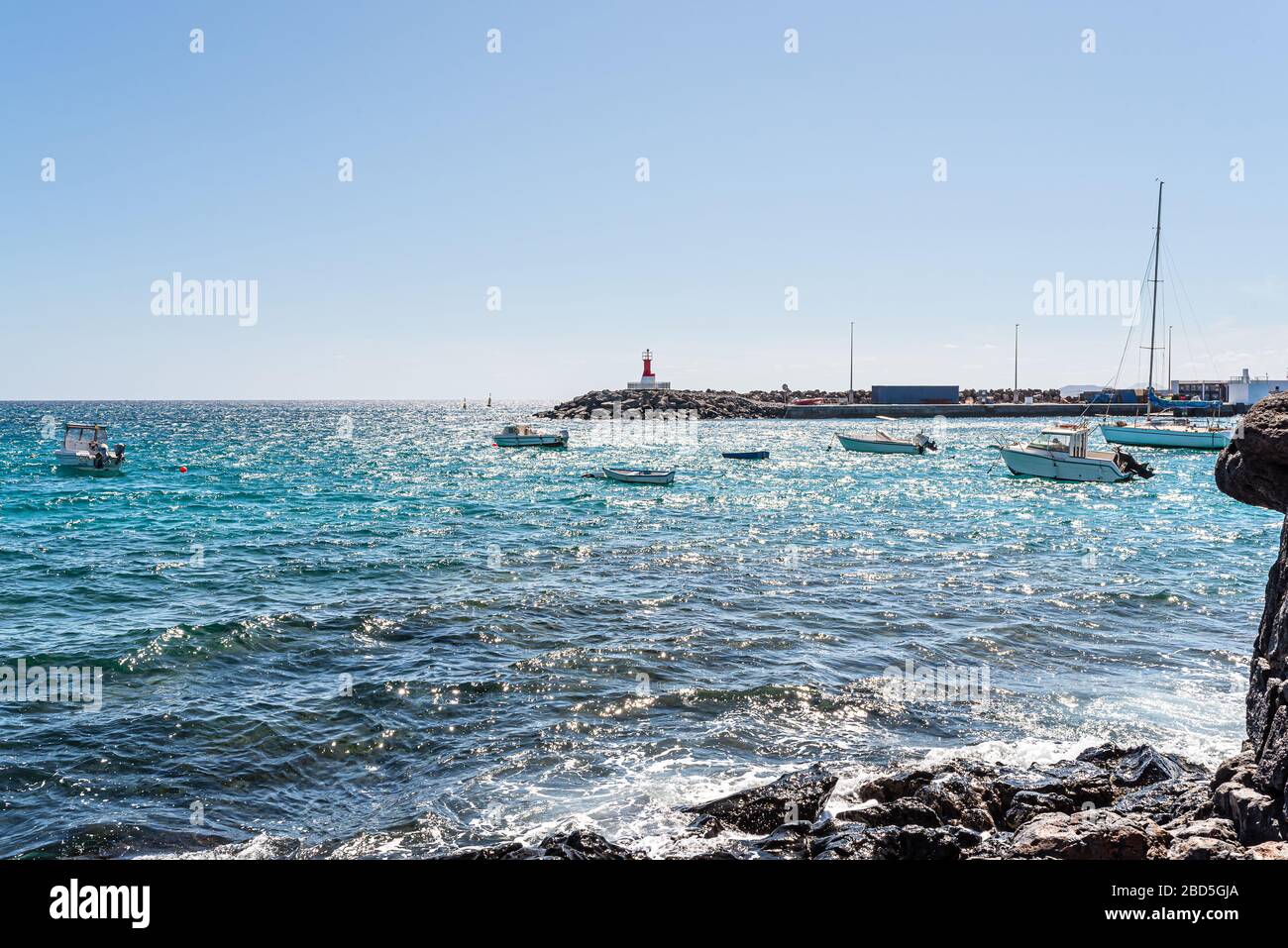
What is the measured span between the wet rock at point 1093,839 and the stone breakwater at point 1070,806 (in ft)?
0.04

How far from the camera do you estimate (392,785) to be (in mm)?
10445

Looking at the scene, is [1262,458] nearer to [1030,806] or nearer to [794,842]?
[1030,806]

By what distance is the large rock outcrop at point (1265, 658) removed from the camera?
23.3 ft

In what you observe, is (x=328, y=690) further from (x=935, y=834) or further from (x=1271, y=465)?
(x=1271, y=465)

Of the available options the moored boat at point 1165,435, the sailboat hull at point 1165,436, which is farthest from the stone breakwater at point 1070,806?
the sailboat hull at point 1165,436

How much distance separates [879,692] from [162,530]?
93.4 feet

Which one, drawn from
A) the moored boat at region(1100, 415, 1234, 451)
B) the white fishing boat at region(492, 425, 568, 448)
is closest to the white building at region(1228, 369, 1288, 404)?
the moored boat at region(1100, 415, 1234, 451)

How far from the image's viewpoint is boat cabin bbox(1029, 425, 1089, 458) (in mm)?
50750

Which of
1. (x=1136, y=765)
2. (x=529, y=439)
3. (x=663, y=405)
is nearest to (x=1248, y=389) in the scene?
(x=663, y=405)

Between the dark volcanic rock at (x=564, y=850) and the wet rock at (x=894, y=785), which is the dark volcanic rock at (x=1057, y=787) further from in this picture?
the dark volcanic rock at (x=564, y=850)

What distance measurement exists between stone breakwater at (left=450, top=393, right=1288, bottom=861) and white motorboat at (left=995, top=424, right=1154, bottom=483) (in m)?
45.1

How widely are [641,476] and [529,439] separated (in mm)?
32267

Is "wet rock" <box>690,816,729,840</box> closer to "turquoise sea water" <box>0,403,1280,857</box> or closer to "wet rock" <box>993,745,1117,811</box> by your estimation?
"turquoise sea water" <box>0,403,1280,857</box>
